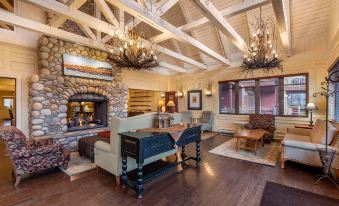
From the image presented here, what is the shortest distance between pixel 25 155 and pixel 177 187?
9.23 ft

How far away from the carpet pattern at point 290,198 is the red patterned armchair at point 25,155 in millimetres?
3828

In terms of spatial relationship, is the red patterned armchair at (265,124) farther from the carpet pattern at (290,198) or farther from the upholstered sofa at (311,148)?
the carpet pattern at (290,198)

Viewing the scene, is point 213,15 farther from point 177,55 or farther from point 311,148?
point 311,148

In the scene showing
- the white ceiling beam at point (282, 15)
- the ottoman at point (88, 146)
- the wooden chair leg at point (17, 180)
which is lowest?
the wooden chair leg at point (17, 180)

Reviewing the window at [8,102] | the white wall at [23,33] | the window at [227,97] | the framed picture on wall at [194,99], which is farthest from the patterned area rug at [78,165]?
the window at [8,102]

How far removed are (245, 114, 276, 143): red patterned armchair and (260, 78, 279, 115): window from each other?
29.4 inches

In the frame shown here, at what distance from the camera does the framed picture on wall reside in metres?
8.46

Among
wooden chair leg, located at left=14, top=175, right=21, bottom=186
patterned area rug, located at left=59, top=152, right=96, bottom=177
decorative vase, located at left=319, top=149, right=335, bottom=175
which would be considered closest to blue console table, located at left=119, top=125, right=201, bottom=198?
patterned area rug, located at left=59, top=152, right=96, bottom=177

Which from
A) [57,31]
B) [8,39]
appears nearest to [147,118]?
[57,31]

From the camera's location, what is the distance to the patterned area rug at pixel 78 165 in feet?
10.7

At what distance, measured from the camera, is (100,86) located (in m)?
5.60

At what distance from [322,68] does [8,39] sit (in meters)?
9.80

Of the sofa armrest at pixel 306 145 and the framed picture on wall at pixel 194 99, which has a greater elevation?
the framed picture on wall at pixel 194 99

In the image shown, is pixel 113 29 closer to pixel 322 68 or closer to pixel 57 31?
pixel 57 31
